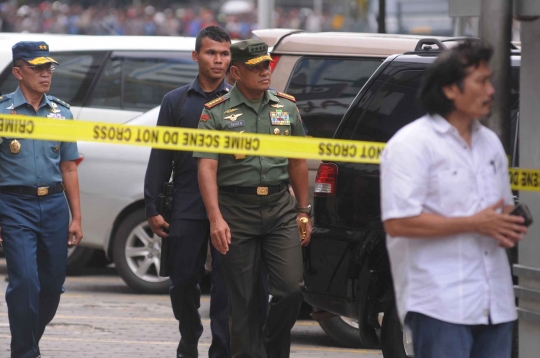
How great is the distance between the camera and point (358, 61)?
8.02 meters

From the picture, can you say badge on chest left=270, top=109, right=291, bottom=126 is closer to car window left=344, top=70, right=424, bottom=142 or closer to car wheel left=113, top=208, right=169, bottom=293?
car window left=344, top=70, right=424, bottom=142

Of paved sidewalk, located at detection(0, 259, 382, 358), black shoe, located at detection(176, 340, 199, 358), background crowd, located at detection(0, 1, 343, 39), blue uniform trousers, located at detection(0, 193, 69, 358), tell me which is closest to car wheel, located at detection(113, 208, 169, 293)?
paved sidewalk, located at detection(0, 259, 382, 358)

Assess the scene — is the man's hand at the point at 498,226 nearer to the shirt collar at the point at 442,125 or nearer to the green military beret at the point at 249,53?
the shirt collar at the point at 442,125

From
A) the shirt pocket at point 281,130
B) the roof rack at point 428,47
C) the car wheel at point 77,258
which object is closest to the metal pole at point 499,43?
the shirt pocket at point 281,130

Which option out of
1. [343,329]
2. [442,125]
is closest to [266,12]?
[343,329]

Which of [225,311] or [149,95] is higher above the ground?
[149,95]

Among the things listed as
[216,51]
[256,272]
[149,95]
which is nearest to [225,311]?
[256,272]

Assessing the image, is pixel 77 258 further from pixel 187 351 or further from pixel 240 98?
pixel 240 98

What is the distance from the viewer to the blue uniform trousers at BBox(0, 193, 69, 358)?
6.07m

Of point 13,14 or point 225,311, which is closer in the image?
point 225,311

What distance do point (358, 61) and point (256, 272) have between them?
2.63 m

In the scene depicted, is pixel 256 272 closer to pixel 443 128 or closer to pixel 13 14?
pixel 443 128

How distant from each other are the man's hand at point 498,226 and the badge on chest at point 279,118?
2.17 meters

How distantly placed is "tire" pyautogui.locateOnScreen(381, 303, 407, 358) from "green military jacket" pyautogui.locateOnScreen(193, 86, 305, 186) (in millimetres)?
861
